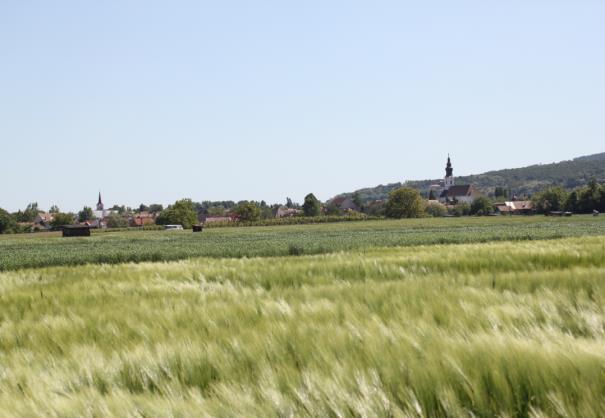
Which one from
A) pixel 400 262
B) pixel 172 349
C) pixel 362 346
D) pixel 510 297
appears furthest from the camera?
pixel 400 262

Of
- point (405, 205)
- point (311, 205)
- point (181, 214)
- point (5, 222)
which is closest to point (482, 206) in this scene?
point (405, 205)

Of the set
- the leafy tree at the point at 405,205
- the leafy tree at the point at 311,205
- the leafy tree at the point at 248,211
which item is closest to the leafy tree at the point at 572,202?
the leafy tree at the point at 405,205

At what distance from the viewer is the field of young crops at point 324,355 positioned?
246 centimetres

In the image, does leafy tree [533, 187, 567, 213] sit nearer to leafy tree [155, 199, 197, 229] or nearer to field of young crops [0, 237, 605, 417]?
leafy tree [155, 199, 197, 229]

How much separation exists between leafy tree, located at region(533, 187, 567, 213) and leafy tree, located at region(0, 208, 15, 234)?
124171 mm

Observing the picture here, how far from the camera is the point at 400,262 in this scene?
12445 mm

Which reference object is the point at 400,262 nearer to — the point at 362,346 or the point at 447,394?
the point at 362,346

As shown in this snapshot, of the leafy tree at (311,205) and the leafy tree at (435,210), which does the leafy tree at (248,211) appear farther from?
the leafy tree at (435,210)

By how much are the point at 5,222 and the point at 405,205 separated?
8944cm

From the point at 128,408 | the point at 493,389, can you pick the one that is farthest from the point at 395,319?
the point at 128,408

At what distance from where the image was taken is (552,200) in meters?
143

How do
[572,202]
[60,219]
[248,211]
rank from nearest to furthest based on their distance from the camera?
[572,202] < [248,211] < [60,219]

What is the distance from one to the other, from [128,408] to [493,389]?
1635 mm

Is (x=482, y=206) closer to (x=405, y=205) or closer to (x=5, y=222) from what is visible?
(x=405, y=205)
